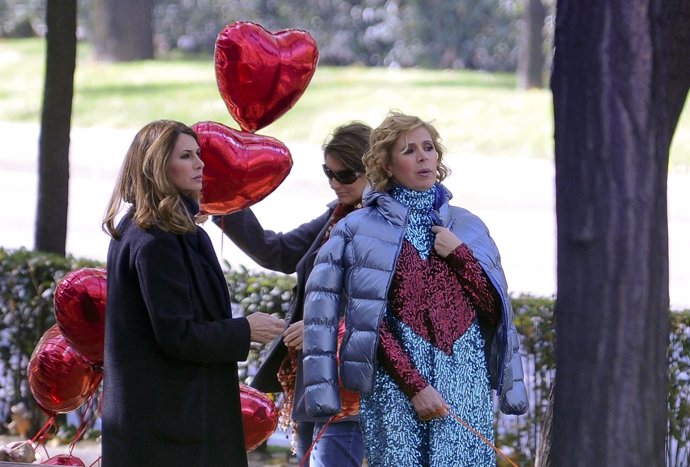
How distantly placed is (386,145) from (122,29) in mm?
21150

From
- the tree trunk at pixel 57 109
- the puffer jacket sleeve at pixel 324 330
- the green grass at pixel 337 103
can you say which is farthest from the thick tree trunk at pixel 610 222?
the green grass at pixel 337 103

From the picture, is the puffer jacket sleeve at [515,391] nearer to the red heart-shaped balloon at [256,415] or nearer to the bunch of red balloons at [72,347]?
the red heart-shaped balloon at [256,415]

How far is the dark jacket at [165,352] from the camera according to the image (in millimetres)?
3922

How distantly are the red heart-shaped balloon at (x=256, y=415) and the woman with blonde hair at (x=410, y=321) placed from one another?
2.17 feet

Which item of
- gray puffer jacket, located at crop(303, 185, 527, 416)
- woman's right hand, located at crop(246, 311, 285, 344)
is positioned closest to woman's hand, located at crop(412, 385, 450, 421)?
gray puffer jacket, located at crop(303, 185, 527, 416)

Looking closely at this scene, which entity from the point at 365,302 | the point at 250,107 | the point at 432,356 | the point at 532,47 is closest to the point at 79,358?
the point at 250,107

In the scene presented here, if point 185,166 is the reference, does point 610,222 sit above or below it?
below

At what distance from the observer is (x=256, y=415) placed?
4828 mm

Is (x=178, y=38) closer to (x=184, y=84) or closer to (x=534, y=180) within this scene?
(x=184, y=84)

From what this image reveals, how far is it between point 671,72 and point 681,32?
0.15m

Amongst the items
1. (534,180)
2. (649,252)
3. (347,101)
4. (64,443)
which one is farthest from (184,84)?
(649,252)

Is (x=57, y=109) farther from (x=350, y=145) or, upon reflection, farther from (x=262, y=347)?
(x=350, y=145)

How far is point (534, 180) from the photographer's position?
17.0 metres

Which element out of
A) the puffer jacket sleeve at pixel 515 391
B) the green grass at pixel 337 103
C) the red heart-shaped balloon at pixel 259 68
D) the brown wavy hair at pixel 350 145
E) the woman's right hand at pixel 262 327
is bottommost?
the green grass at pixel 337 103
